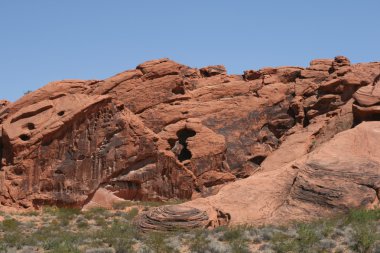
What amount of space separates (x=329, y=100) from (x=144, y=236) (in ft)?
60.0

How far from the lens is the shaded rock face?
27656 millimetres

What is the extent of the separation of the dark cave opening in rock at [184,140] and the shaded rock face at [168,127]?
0.22 feet

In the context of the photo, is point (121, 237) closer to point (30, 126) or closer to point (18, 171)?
point (18, 171)

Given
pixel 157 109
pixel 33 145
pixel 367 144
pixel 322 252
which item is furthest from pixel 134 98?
pixel 322 252

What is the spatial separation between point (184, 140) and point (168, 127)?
4.08 ft

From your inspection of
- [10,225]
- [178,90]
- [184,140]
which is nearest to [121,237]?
[10,225]

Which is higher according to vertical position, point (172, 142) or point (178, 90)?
point (178, 90)

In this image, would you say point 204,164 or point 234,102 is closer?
point 204,164

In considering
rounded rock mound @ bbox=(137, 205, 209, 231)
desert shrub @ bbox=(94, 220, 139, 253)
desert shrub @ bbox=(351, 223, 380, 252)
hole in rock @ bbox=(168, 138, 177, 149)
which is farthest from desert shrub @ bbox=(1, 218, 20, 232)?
hole in rock @ bbox=(168, 138, 177, 149)

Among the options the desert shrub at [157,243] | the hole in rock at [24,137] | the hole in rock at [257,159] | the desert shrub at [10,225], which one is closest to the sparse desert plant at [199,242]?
the desert shrub at [157,243]

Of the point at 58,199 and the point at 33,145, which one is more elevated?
the point at 33,145

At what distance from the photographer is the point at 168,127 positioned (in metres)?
33.1

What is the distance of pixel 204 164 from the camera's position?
32.3 m

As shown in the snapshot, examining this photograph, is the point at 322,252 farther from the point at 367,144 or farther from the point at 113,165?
the point at 113,165
